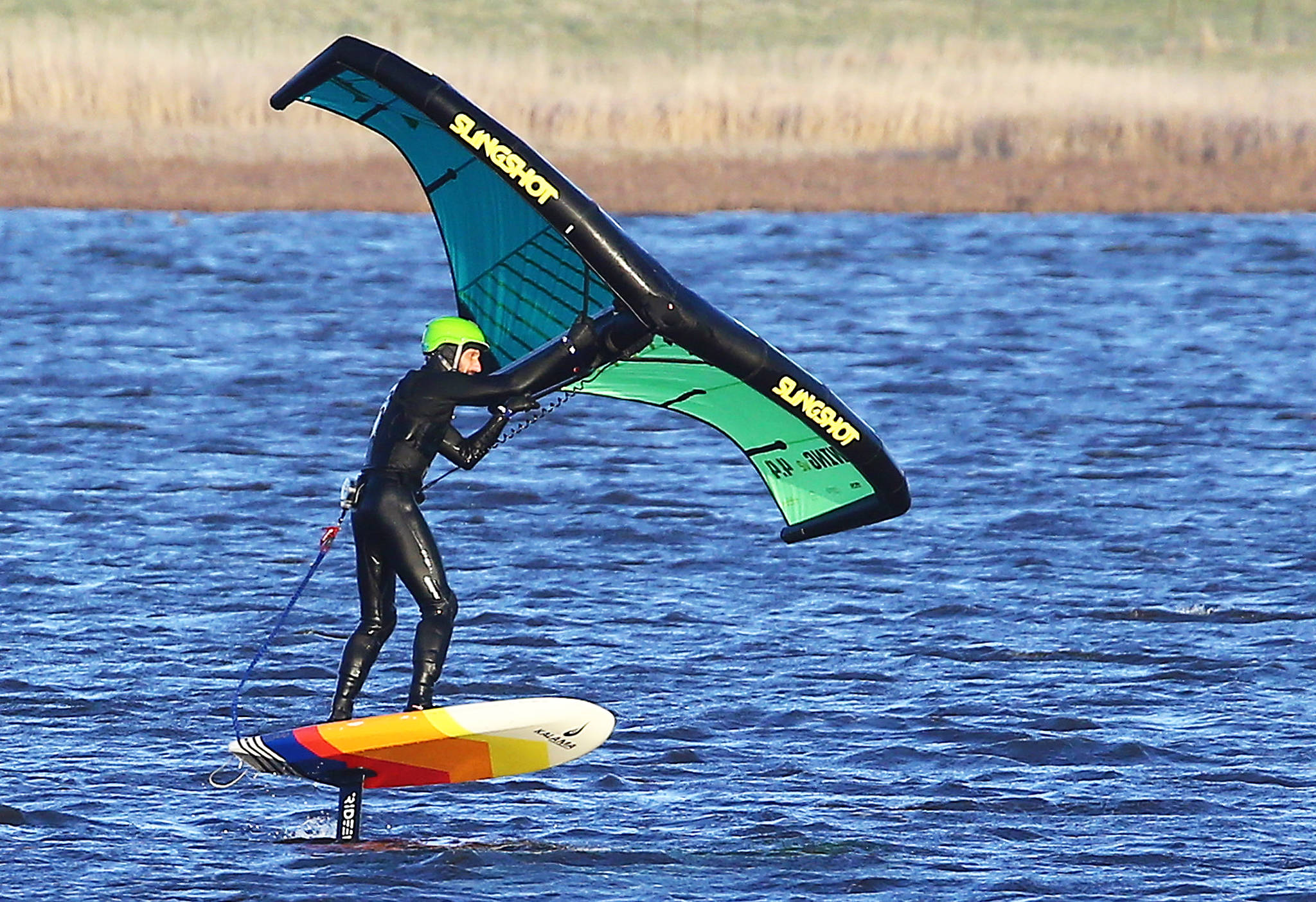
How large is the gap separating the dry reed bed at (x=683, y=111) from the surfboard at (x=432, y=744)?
94.6 feet

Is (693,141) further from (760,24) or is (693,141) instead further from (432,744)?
(432,744)

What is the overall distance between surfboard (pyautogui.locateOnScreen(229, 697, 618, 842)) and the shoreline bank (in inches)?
1076

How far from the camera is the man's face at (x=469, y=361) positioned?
47.4 feet

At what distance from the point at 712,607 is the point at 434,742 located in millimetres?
7647

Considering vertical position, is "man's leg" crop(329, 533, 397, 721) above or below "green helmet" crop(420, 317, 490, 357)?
below

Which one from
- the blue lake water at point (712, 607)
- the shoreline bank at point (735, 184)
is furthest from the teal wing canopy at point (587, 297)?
the shoreline bank at point (735, 184)

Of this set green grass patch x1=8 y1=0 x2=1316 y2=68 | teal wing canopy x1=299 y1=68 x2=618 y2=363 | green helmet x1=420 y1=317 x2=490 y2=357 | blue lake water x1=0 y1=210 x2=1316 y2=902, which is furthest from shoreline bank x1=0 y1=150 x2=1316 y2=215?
green helmet x1=420 y1=317 x2=490 y2=357

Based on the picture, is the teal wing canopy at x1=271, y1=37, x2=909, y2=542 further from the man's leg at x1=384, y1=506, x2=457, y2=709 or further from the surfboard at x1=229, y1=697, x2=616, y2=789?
the surfboard at x1=229, y1=697, x2=616, y2=789

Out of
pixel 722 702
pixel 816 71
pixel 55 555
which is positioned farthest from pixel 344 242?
pixel 722 702

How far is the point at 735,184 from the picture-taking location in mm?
43750

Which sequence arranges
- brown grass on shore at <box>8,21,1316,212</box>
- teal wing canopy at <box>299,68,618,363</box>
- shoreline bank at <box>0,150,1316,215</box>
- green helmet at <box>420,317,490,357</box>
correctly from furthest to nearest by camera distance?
brown grass on shore at <box>8,21,1316,212</box>
shoreline bank at <box>0,150,1316,215</box>
teal wing canopy at <box>299,68,618,363</box>
green helmet at <box>420,317,490,357</box>

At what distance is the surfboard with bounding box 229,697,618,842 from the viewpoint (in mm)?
14297

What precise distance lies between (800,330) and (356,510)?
74.6 feet

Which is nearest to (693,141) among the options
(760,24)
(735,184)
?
(735,184)
